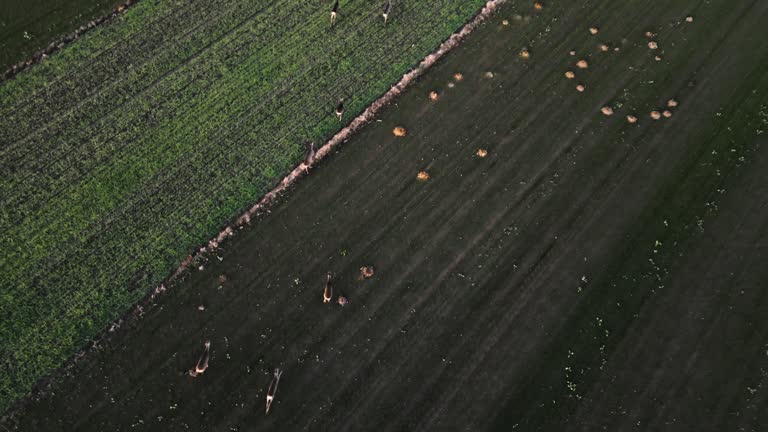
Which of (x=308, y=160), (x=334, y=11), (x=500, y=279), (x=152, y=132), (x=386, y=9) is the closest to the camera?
(x=500, y=279)

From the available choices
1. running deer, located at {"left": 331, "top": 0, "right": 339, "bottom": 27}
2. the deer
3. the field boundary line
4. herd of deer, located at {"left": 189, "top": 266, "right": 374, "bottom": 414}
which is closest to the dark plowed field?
herd of deer, located at {"left": 189, "top": 266, "right": 374, "bottom": 414}

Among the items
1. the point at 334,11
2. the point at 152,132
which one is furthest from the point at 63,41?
the point at 334,11

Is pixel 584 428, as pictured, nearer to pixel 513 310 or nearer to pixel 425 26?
pixel 513 310

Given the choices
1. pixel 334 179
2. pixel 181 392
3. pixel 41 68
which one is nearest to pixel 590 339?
pixel 334 179

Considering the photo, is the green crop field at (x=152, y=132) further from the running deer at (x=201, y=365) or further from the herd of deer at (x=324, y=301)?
the running deer at (x=201, y=365)

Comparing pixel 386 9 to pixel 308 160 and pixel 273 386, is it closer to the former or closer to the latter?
pixel 308 160
